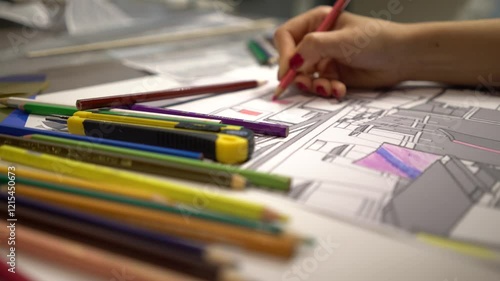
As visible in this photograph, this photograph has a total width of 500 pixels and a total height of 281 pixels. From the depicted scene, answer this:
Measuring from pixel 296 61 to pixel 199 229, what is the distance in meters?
0.41

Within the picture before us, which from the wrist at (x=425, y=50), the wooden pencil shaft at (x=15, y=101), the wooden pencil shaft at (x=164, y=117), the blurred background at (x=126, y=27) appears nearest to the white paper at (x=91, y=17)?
the blurred background at (x=126, y=27)

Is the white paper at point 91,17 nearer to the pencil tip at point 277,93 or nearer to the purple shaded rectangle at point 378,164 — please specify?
the pencil tip at point 277,93

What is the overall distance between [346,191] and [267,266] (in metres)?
0.11

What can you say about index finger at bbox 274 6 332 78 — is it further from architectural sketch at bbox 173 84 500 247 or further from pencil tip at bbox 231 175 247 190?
pencil tip at bbox 231 175 247 190

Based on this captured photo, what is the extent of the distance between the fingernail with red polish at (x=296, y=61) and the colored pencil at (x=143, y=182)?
0.35 m

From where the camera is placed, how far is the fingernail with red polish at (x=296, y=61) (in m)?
0.59

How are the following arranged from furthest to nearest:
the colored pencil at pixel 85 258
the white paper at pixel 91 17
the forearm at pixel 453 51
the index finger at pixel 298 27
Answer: the white paper at pixel 91 17, the index finger at pixel 298 27, the forearm at pixel 453 51, the colored pencil at pixel 85 258

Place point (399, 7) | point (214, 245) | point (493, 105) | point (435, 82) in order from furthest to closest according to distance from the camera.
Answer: point (399, 7) → point (435, 82) → point (493, 105) → point (214, 245)

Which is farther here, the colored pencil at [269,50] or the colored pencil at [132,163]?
the colored pencil at [269,50]

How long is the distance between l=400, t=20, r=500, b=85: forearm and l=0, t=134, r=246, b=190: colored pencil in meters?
0.43

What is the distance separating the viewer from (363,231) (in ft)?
0.90

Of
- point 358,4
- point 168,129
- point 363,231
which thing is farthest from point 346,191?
point 358,4

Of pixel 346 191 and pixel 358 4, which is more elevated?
pixel 358 4

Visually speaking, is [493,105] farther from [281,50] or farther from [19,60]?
[19,60]
